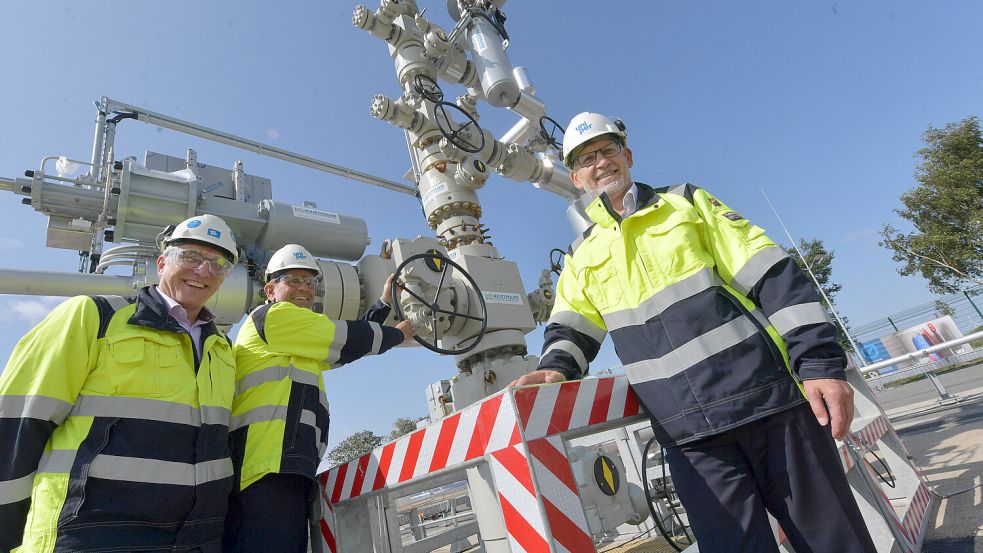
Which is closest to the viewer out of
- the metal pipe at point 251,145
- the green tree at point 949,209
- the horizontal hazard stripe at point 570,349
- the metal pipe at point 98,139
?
the horizontal hazard stripe at point 570,349

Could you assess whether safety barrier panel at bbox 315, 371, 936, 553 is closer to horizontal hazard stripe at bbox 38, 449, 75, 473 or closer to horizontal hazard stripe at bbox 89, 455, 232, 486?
horizontal hazard stripe at bbox 89, 455, 232, 486

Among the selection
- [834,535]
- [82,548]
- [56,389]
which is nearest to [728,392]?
[834,535]

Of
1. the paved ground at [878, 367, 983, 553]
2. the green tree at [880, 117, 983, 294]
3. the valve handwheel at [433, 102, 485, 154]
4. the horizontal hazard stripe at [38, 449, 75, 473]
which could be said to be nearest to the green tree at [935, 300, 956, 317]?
the green tree at [880, 117, 983, 294]

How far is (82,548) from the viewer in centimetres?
122

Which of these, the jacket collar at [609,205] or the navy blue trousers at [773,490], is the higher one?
the jacket collar at [609,205]

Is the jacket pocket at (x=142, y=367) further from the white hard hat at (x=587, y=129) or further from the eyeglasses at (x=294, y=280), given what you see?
the white hard hat at (x=587, y=129)

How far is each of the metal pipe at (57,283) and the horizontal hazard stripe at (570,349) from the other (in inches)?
120

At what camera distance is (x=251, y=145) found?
16.3 ft

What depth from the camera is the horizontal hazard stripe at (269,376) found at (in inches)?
73.2

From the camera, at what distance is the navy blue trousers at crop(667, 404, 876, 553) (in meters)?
1.21

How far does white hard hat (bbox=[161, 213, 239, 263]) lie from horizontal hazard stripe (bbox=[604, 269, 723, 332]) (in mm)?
1582

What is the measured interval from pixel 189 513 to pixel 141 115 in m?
4.03

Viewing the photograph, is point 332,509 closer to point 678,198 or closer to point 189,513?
point 189,513

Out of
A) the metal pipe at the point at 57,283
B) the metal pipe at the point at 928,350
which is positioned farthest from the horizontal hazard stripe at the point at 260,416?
the metal pipe at the point at 928,350
